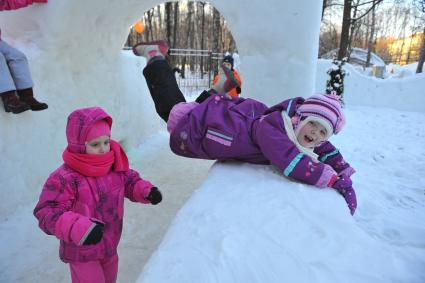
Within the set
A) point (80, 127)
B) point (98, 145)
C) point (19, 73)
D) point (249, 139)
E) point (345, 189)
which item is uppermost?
point (19, 73)

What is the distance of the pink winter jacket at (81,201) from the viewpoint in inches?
56.4

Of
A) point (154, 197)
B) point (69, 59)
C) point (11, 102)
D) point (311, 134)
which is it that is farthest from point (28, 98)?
point (311, 134)

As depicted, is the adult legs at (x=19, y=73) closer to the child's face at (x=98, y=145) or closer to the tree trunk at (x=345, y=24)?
the child's face at (x=98, y=145)

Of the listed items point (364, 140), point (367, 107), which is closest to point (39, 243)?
point (364, 140)

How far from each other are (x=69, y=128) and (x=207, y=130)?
874 mm

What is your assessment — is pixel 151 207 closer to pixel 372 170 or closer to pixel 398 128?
pixel 372 170

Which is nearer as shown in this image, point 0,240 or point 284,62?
point 0,240

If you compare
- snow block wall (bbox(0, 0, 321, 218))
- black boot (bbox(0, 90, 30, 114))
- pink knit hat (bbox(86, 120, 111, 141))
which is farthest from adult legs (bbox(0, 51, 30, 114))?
pink knit hat (bbox(86, 120, 111, 141))

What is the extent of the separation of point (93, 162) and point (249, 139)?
93 centimetres

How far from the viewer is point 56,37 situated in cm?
338

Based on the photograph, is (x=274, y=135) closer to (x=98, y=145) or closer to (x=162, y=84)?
(x=98, y=145)

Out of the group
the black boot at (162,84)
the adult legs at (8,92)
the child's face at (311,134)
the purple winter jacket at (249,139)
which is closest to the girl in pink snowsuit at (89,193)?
the purple winter jacket at (249,139)

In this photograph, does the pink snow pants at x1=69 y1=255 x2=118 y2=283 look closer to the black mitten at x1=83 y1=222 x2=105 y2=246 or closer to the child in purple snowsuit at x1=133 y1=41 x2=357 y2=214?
the black mitten at x1=83 y1=222 x2=105 y2=246

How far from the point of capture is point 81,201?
1658 mm
